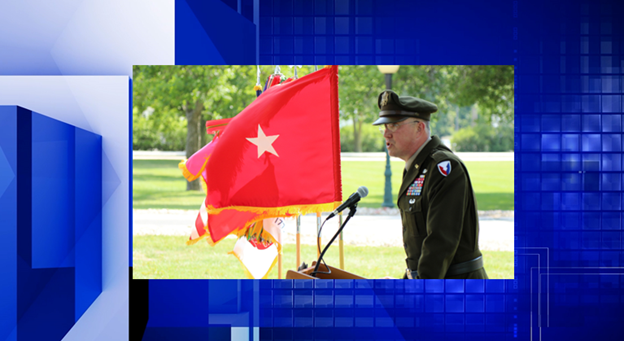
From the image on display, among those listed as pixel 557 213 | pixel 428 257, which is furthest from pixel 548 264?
pixel 428 257

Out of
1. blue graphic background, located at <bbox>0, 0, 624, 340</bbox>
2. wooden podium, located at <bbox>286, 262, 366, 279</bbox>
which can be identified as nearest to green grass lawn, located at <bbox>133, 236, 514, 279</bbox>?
blue graphic background, located at <bbox>0, 0, 624, 340</bbox>

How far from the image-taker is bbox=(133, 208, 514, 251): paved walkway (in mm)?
6898

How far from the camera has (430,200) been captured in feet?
7.45

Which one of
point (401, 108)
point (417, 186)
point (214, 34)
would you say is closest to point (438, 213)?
point (417, 186)

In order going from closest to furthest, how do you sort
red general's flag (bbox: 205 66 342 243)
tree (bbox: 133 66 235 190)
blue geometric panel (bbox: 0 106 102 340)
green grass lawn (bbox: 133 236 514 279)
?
blue geometric panel (bbox: 0 106 102 340) < red general's flag (bbox: 205 66 342 243) < green grass lawn (bbox: 133 236 514 279) < tree (bbox: 133 66 235 190)

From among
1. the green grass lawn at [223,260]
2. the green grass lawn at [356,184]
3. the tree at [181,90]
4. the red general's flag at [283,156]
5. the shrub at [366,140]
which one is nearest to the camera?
the red general's flag at [283,156]

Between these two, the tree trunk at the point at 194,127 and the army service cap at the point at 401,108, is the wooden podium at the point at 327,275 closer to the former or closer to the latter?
the army service cap at the point at 401,108

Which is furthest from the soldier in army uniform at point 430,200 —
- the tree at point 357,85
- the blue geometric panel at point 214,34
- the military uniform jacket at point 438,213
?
the tree at point 357,85

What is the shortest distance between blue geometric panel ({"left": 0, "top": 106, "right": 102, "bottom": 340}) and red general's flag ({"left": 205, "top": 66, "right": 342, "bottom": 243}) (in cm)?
64

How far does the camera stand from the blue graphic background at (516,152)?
2.47 metres

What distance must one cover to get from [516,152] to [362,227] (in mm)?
4978

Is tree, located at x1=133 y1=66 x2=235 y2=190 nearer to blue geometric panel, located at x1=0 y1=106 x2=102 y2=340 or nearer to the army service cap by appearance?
the army service cap

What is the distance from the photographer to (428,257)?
2207 millimetres

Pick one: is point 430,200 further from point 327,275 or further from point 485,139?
point 485,139
